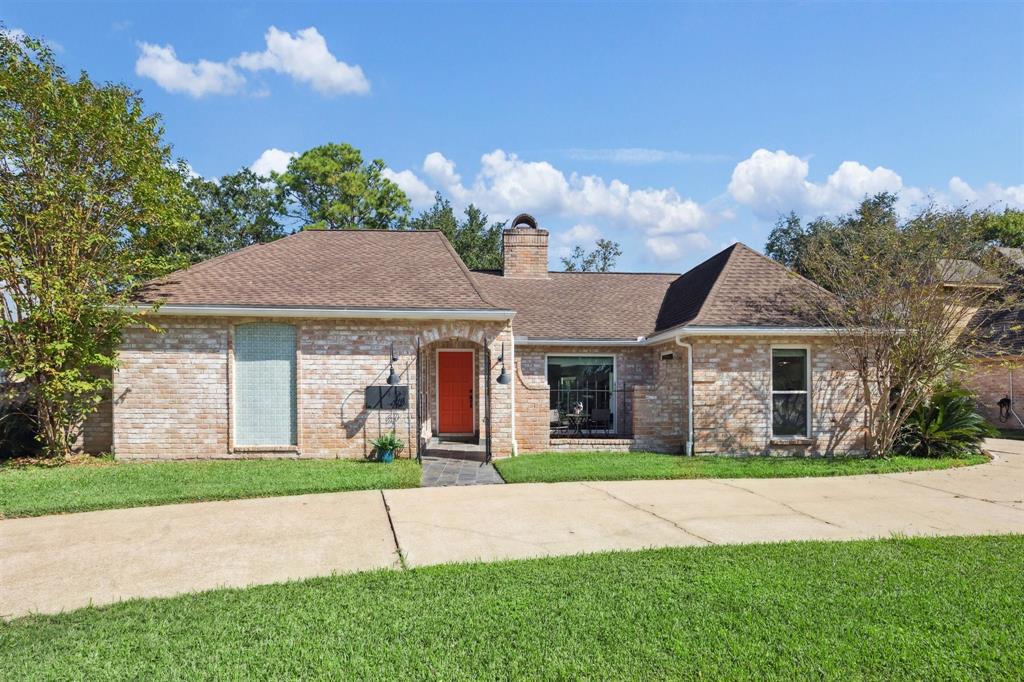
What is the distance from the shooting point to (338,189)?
32.3m

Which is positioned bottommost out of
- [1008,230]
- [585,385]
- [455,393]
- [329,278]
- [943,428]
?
[943,428]

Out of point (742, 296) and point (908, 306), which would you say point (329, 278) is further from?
point (908, 306)

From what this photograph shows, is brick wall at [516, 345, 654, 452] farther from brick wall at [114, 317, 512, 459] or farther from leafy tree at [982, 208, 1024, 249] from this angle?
leafy tree at [982, 208, 1024, 249]

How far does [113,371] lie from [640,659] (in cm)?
1120

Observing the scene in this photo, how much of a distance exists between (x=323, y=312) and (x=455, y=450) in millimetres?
4132

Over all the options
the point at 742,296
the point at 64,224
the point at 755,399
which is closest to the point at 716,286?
the point at 742,296

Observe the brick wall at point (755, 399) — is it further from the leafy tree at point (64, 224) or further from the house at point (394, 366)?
the leafy tree at point (64, 224)

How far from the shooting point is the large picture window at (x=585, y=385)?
14461mm

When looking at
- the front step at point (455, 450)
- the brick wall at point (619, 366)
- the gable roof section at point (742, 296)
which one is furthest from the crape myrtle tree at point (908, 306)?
the front step at point (455, 450)

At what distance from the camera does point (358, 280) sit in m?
12.4

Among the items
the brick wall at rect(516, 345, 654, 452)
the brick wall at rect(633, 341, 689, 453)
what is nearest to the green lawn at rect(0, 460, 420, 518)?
the brick wall at rect(516, 345, 654, 452)

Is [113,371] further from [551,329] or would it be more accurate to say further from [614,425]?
[614,425]

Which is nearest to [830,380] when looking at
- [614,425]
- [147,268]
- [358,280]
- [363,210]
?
[614,425]

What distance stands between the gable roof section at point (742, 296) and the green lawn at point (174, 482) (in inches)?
→ 271
